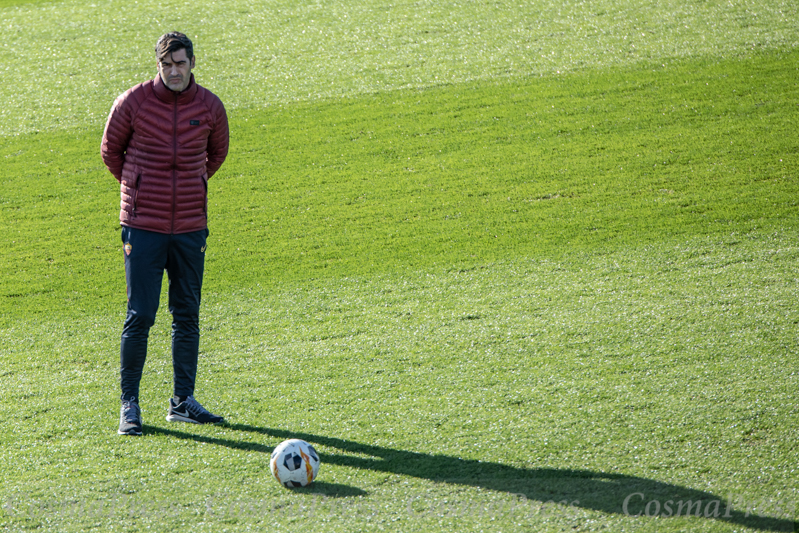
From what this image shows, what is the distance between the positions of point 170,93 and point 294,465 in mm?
1927

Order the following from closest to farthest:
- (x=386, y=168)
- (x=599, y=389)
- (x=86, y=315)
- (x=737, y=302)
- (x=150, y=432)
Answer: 1. (x=150, y=432)
2. (x=599, y=389)
3. (x=737, y=302)
4. (x=86, y=315)
5. (x=386, y=168)

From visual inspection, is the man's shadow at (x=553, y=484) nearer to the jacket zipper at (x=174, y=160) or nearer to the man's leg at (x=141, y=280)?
the man's leg at (x=141, y=280)

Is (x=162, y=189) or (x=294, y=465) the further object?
(x=162, y=189)

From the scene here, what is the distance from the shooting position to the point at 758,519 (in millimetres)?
3053

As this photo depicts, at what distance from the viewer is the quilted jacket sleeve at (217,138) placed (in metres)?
3.89

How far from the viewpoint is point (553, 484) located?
336 centimetres

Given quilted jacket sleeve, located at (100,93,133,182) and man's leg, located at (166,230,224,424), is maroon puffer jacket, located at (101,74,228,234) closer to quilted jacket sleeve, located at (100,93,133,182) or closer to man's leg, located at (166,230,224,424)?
quilted jacket sleeve, located at (100,93,133,182)

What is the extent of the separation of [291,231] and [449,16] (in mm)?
6388

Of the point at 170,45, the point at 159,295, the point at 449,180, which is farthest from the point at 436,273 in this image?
the point at 170,45

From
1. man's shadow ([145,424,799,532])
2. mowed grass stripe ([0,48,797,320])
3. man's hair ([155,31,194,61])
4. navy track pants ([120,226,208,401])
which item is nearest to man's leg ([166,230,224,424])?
navy track pants ([120,226,208,401])

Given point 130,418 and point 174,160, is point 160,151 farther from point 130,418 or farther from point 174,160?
point 130,418

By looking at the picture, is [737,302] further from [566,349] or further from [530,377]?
[530,377]

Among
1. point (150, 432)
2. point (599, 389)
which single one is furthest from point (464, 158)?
point (150, 432)

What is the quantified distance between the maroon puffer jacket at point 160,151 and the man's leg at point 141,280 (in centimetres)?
7
